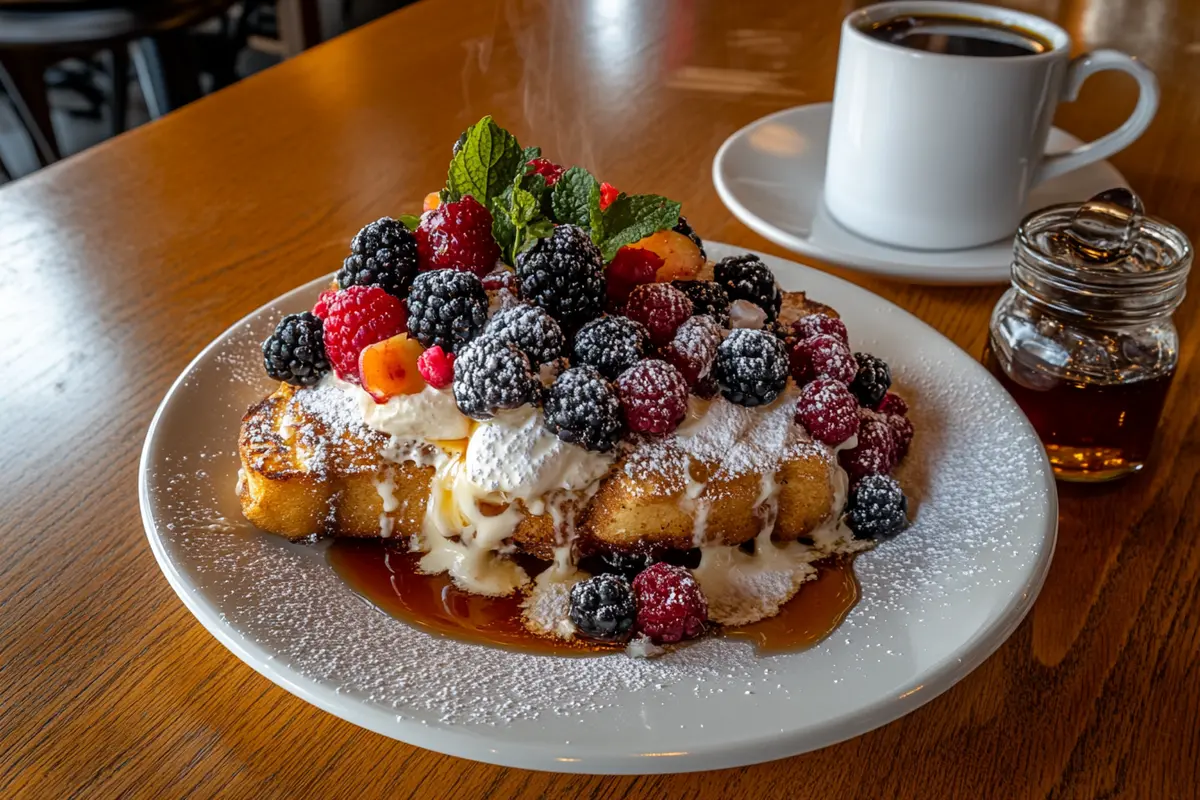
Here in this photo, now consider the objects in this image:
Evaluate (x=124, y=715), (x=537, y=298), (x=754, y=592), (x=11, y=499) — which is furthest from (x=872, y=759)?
(x=11, y=499)

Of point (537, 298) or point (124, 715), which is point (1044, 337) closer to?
point (537, 298)

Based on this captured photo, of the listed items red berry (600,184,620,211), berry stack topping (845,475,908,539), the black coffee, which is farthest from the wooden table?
red berry (600,184,620,211)

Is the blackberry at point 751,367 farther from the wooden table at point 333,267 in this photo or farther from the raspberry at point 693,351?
the wooden table at point 333,267

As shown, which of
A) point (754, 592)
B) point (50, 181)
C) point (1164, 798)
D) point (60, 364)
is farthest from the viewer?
point (50, 181)

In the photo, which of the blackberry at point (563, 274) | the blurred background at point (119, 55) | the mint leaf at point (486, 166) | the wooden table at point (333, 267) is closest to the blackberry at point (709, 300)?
the blackberry at point (563, 274)

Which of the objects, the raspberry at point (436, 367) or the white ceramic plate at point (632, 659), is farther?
the raspberry at point (436, 367)

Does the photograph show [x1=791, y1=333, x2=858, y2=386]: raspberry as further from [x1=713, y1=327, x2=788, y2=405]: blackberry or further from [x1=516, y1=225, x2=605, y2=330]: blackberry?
[x1=516, y1=225, x2=605, y2=330]: blackberry
